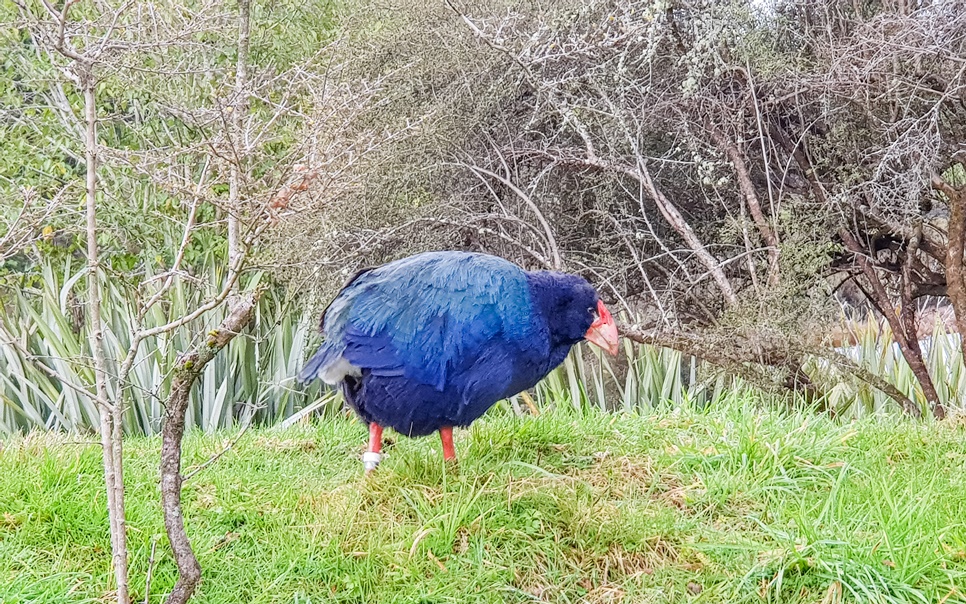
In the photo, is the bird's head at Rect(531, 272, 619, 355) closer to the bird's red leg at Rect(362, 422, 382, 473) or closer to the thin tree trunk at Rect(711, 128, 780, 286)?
the bird's red leg at Rect(362, 422, 382, 473)

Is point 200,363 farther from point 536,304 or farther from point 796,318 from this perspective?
point 796,318

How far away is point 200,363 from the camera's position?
170cm

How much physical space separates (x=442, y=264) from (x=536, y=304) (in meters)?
0.30

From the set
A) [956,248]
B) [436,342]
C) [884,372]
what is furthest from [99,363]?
[884,372]

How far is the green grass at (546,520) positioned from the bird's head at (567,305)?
42 cm

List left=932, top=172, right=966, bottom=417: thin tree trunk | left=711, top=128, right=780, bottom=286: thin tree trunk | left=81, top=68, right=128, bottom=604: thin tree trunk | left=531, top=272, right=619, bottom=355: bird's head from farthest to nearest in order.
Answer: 1. left=711, top=128, right=780, bottom=286: thin tree trunk
2. left=932, top=172, right=966, bottom=417: thin tree trunk
3. left=531, top=272, right=619, bottom=355: bird's head
4. left=81, top=68, right=128, bottom=604: thin tree trunk

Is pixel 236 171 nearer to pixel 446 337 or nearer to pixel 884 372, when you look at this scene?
pixel 446 337

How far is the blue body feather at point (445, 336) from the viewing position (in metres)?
2.38

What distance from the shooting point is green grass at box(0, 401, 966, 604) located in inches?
76.2

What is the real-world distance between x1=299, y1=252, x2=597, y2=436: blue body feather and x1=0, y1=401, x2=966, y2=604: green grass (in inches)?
8.6

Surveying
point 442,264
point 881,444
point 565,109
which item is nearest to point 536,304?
point 442,264

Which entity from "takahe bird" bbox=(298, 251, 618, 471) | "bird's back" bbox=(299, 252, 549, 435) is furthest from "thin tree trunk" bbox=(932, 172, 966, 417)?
"bird's back" bbox=(299, 252, 549, 435)

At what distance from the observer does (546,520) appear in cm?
218

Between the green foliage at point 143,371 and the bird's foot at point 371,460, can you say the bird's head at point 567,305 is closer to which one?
the bird's foot at point 371,460
